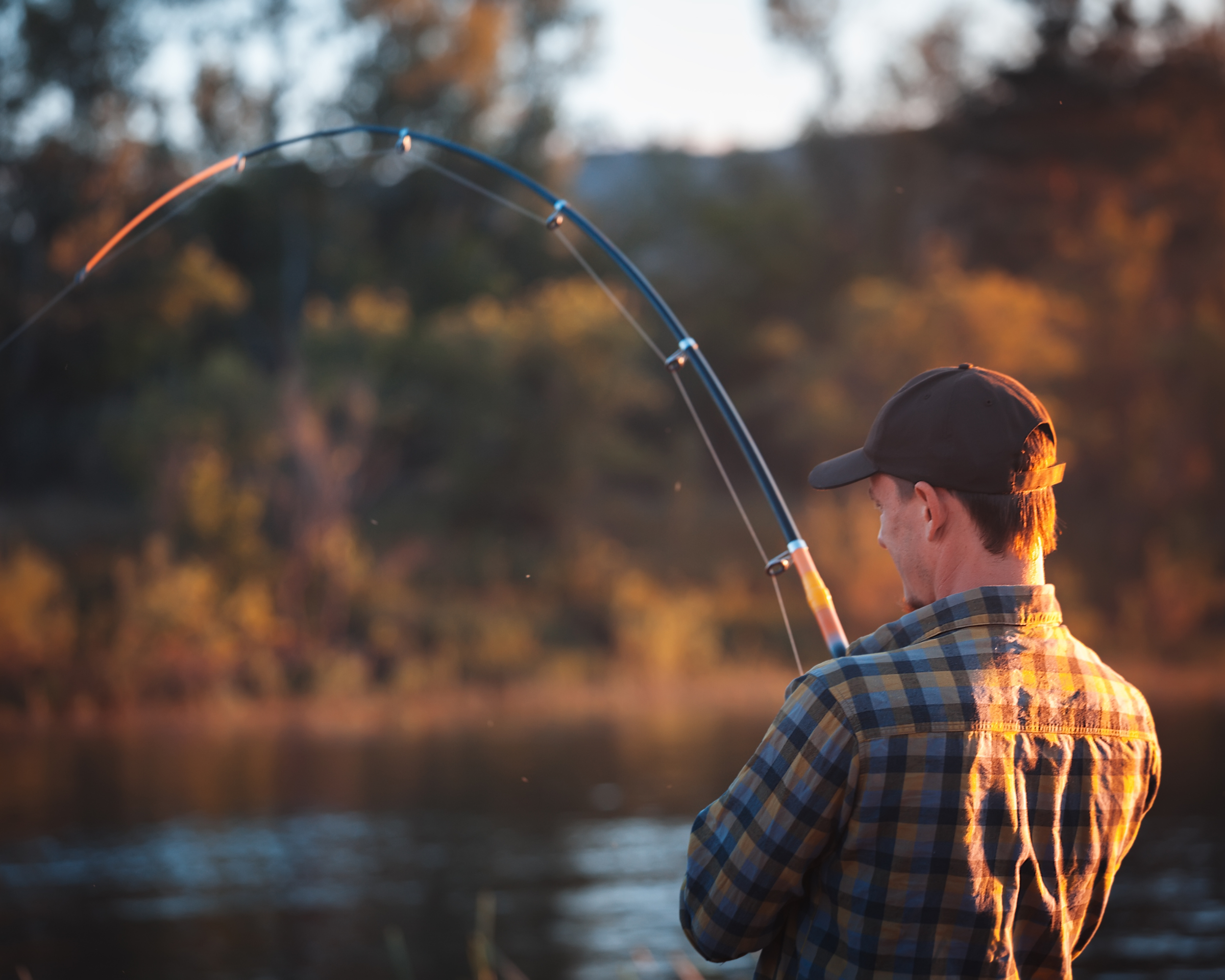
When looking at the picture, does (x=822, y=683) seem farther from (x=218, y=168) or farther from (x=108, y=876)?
(x=108, y=876)

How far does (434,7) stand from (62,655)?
11491 mm

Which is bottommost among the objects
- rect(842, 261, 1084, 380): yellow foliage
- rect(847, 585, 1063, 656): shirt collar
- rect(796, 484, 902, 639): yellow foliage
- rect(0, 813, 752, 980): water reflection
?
rect(0, 813, 752, 980): water reflection

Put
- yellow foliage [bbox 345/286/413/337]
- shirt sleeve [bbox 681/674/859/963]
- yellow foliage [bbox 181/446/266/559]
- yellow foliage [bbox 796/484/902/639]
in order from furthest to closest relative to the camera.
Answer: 1. yellow foliage [bbox 345/286/413/337]
2. yellow foliage [bbox 796/484/902/639]
3. yellow foliage [bbox 181/446/266/559]
4. shirt sleeve [bbox 681/674/859/963]

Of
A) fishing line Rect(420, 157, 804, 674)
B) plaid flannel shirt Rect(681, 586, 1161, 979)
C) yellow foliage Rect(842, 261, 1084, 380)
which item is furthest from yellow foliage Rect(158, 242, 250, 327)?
plaid flannel shirt Rect(681, 586, 1161, 979)

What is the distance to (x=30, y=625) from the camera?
14391 millimetres

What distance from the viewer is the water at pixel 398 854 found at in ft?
25.6

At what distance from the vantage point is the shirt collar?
4.09ft

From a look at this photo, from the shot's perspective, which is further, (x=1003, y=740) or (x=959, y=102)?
(x=959, y=102)

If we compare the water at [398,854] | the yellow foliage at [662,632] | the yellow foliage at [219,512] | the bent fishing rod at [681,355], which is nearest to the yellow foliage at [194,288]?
the yellow foliage at [219,512]

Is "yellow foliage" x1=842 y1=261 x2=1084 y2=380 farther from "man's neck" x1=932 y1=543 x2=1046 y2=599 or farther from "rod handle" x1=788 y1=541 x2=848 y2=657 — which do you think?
"man's neck" x1=932 y1=543 x2=1046 y2=599

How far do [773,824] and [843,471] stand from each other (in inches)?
14.7

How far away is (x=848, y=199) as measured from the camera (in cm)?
2502

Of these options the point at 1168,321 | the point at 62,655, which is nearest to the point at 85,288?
the point at 62,655

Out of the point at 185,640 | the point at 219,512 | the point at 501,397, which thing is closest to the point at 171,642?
the point at 185,640
